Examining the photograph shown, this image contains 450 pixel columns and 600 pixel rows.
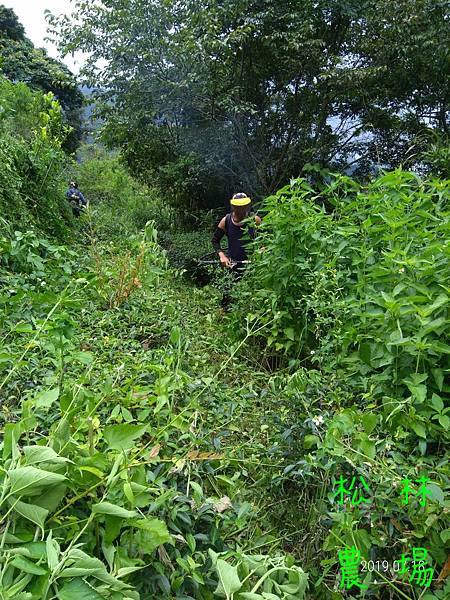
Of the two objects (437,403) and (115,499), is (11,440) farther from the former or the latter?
(437,403)

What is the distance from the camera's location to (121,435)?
115cm

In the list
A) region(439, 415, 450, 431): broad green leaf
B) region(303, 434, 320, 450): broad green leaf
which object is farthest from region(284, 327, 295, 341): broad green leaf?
region(439, 415, 450, 431): broad green leaf

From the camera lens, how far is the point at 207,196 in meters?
9.08

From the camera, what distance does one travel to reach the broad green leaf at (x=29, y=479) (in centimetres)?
92

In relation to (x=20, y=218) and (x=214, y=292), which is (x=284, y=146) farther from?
(x=20, y=218)

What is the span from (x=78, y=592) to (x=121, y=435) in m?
0.36

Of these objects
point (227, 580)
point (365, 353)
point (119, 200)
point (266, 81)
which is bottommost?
point (227, 580)

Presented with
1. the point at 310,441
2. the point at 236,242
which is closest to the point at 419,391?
the point at 310,441

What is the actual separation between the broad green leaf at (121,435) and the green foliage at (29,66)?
1471 centimetres

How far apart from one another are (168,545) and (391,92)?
7.50 metres

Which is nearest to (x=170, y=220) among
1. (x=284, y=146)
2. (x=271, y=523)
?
(x=284, y=146)

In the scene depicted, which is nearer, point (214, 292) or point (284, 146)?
point (214, 292)

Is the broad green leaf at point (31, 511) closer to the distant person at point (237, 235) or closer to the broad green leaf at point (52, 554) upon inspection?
the broad green leaf at point (52, 554)

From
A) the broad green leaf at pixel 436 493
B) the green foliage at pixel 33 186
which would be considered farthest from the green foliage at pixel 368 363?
the green foliage at pixel 33 186
